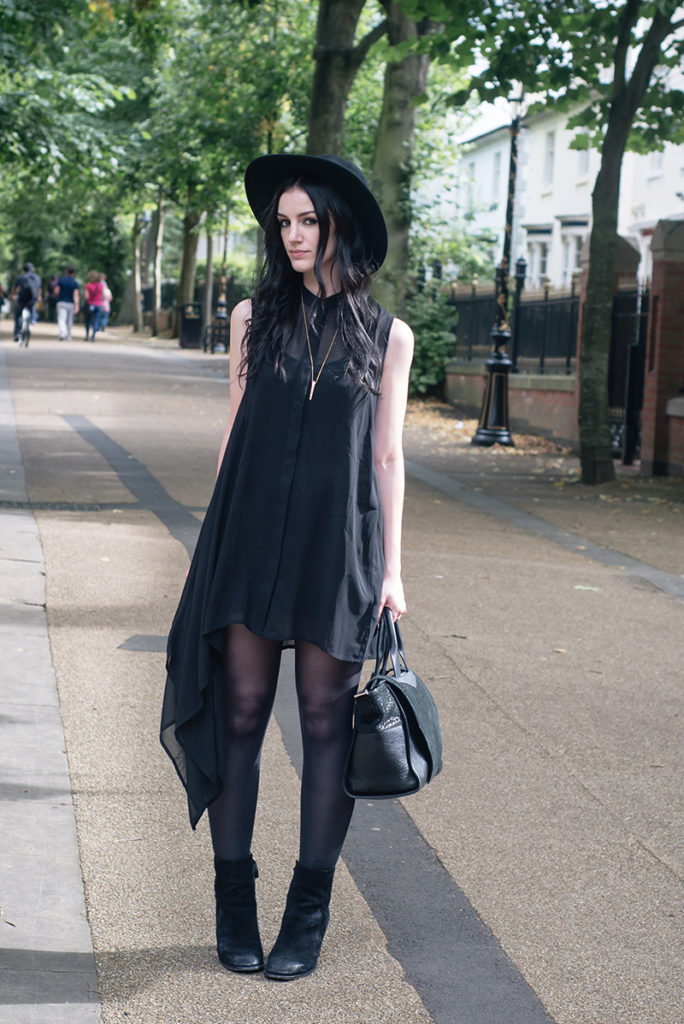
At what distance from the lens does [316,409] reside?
304 cm

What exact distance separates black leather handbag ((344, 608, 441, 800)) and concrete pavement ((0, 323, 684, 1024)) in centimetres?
48

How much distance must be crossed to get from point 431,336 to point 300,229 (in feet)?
72.7

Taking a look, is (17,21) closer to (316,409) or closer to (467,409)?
(467,409)

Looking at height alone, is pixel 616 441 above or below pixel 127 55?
below

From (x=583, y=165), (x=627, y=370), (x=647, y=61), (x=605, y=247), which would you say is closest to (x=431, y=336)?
(x=627, y=370)

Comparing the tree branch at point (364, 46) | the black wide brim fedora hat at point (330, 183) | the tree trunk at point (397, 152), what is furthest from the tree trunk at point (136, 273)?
the black wide brim fedora hat at point (330, 183)

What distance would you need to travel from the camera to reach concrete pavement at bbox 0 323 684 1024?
3.09 metres

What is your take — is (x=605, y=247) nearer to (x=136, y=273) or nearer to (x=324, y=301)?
(x=324, y=301)

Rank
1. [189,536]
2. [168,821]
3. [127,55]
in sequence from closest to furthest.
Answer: [168,821], [189,536], [127,55]

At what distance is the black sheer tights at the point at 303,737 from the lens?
3.07 metres

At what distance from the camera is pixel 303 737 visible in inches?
124

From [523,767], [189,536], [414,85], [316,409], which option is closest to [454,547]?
[189,536]

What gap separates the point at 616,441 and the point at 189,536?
381 inches

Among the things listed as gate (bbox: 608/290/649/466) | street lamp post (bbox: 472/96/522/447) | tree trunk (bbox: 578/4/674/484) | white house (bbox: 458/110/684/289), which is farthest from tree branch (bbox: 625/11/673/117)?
white house (bbox: 458/110/684/289)
